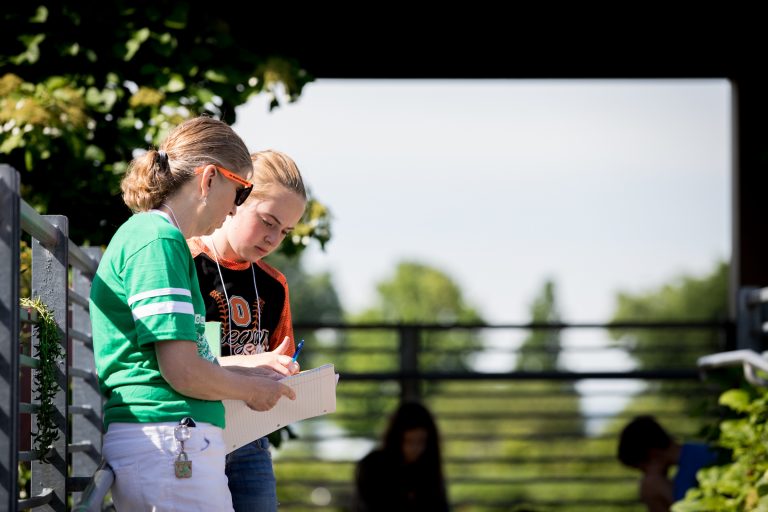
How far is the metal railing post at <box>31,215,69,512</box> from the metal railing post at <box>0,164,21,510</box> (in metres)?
0.79

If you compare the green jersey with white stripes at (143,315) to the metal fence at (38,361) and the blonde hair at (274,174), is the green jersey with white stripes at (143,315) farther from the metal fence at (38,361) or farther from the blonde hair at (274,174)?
the blonde hair at (274,174)

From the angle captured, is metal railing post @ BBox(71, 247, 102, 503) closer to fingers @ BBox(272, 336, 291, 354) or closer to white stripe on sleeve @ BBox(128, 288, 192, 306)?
fingers @ BBox(272, 336, 291, 354)

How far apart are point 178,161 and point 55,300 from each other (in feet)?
2.27

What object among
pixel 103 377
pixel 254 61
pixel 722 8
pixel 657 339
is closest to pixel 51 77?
pixel 254 61

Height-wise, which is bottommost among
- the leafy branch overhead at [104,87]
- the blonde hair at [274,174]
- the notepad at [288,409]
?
the notepad at [288,409]

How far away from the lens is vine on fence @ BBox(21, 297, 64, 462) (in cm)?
277

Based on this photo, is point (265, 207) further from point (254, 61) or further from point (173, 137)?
point (254, 61)

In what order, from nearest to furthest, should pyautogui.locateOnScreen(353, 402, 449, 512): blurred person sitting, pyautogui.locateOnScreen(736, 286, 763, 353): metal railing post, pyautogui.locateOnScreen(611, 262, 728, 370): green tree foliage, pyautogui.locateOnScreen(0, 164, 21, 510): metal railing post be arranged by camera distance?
pyautogui.locateOnScreen(0, 164, 21, 510): metal railing post < pyautogui.locateOnScreen(736, 286, 763, 353): metal railing post < pyautogui.locateOnScreen(353, 402, 449, 512): blurred person sitting < pyautogui.locateOnScreen(611, 262, 728, 370): green tree foliage

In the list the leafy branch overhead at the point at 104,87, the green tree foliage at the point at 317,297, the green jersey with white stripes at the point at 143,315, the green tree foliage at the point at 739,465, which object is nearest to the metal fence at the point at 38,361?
the green jersey with white stripes at the point at 143,315

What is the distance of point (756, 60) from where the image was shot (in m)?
6.78

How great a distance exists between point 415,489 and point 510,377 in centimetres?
155

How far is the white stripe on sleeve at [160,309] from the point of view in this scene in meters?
2.30

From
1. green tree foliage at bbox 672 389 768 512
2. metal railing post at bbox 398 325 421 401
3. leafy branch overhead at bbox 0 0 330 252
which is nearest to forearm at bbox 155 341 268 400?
leafy branch overhead at bbox 0 0 330 252

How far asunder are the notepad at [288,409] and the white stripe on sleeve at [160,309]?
360mm
